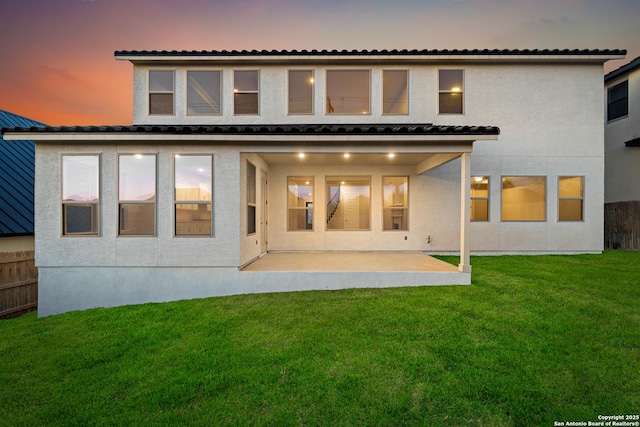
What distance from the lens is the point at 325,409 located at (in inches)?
103

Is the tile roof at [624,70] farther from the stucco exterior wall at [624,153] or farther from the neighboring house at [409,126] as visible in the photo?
the neighboring house at [409,126]

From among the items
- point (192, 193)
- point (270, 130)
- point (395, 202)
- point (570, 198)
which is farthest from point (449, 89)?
point (192, 193)

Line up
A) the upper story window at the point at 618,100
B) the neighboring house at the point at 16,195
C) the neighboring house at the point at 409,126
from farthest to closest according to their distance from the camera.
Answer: the upper story window at the point at 618,100
the neighboring house at the point at 409,126
the neighboring house at the point at 16,195

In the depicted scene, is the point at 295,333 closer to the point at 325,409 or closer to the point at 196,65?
the point at 325,409

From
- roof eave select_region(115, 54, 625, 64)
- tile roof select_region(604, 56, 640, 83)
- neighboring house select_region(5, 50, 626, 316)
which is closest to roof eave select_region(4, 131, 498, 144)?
neighboring house select_region(5, 50, 626, 316)

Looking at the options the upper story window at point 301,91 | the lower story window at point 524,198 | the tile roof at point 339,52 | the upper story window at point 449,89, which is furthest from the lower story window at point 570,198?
the upper story window at point 301,91

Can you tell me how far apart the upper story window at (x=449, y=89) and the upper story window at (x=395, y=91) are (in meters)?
1.10

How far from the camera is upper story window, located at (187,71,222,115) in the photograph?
30.5ft

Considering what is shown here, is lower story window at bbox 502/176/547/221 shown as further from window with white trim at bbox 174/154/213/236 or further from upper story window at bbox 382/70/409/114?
window with white trim at bbox 174/154/213/236

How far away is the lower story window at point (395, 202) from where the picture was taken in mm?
9469

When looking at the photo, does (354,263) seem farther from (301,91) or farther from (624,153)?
(624,153)

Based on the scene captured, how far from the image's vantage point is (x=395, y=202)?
955cm

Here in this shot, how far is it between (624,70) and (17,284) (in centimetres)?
2159

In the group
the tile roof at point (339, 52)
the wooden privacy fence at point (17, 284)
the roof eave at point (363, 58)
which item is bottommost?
the wooden privacy fence at point (17, 284)
